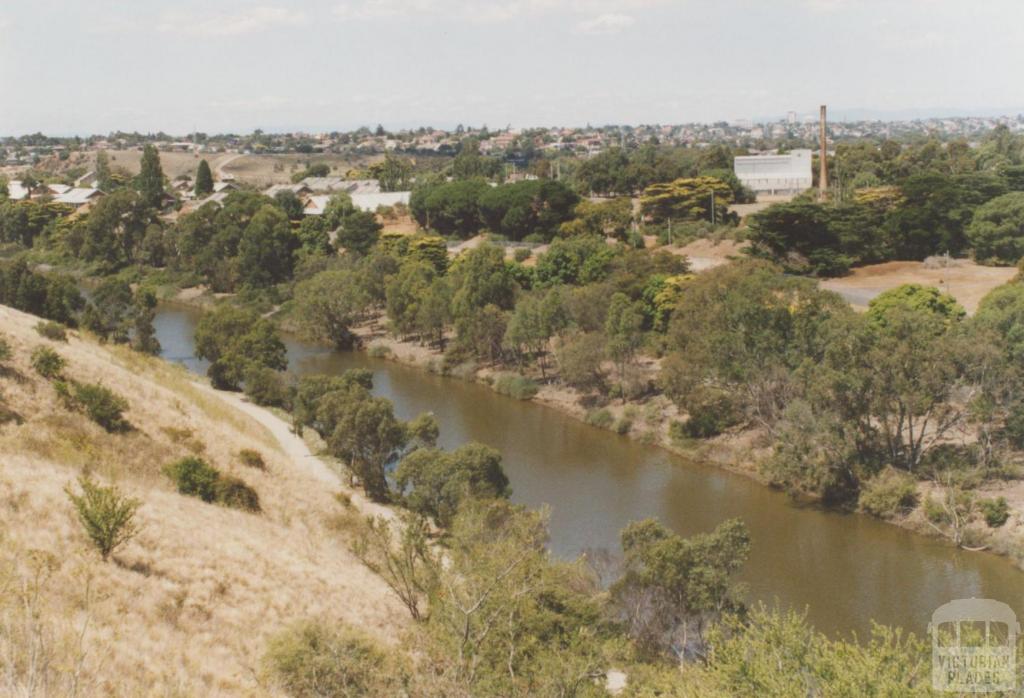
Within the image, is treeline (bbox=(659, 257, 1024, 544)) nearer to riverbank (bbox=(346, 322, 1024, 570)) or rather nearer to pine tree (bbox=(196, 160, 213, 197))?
riverbank (bbox=(346, 322, 1024, 570))

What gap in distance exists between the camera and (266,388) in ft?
101

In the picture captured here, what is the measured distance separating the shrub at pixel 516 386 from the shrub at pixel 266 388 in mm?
7926

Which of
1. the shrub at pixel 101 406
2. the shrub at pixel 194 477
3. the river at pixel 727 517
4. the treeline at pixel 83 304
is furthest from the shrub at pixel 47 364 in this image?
the treeline at pixel 83 304

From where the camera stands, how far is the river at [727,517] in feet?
62.1

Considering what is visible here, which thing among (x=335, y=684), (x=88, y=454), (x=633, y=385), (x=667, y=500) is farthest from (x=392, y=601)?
(x=633, y=385)

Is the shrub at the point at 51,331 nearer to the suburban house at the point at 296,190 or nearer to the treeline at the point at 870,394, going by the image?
the treeline at the point at 870,394

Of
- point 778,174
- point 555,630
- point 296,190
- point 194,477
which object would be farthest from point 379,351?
point 296,190

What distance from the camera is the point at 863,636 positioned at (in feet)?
57.0

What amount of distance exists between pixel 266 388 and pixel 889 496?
18.9 metres

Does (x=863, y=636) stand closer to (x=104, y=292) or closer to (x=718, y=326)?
(x=718, y=326)

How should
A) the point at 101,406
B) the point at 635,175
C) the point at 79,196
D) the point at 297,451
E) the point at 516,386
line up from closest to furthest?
the point at 101,406, the point at 297,451, the point at 516,386, the point at 635,175, the point at 79,196

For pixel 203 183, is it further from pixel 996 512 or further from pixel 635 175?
pixel 996 512

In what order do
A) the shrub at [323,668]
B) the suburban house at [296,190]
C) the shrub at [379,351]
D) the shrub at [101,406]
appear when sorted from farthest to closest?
the suburban house at [296,190] → the shrub at [379,351] → the shrub at [101,406] → the shrub at [323,668]

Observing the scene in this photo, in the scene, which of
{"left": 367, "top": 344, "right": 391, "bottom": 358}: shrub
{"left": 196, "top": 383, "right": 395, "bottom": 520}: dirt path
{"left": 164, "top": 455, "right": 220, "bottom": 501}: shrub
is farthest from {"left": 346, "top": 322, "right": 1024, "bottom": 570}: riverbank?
{"left": 164, "top": 455, "right": 220, "bottom": 501}: shrub
